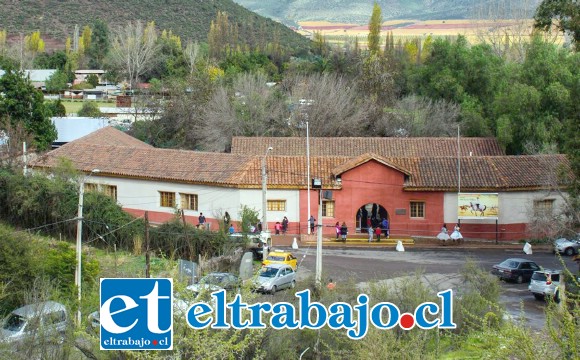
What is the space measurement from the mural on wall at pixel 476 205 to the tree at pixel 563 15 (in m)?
11.4

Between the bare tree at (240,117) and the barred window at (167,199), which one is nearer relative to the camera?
the barred window at (167,199)

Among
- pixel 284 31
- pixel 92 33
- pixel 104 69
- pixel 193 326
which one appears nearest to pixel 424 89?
pixel 193 326

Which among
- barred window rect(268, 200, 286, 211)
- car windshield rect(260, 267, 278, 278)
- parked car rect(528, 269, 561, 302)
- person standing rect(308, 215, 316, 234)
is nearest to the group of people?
person standing rect(308, 215, 316, 234)

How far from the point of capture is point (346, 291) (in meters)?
23.4

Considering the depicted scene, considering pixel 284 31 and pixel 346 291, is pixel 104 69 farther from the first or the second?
pixel 346 291

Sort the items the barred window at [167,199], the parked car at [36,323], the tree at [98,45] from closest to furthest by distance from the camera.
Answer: the parked car at [36,323] → the barred window at [167,199] → the tree at [98,45]

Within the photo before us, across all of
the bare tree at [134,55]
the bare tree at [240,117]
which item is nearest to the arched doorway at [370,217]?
the bare tree at [240,117]

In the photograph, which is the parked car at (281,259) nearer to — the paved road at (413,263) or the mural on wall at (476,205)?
the paved road at (413,263)

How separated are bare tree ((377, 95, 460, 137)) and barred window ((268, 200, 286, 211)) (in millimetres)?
17813

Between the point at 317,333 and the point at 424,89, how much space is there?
43.2 m

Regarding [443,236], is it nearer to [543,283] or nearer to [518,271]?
[518,271]

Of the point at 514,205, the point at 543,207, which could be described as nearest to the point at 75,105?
the point at 514,205

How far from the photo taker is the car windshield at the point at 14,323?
23511 mm

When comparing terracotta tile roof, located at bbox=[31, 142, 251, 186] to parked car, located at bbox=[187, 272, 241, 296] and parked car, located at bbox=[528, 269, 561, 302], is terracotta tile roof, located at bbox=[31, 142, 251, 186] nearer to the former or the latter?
parked car, located at bbox=[528, 269, 561, 302]
